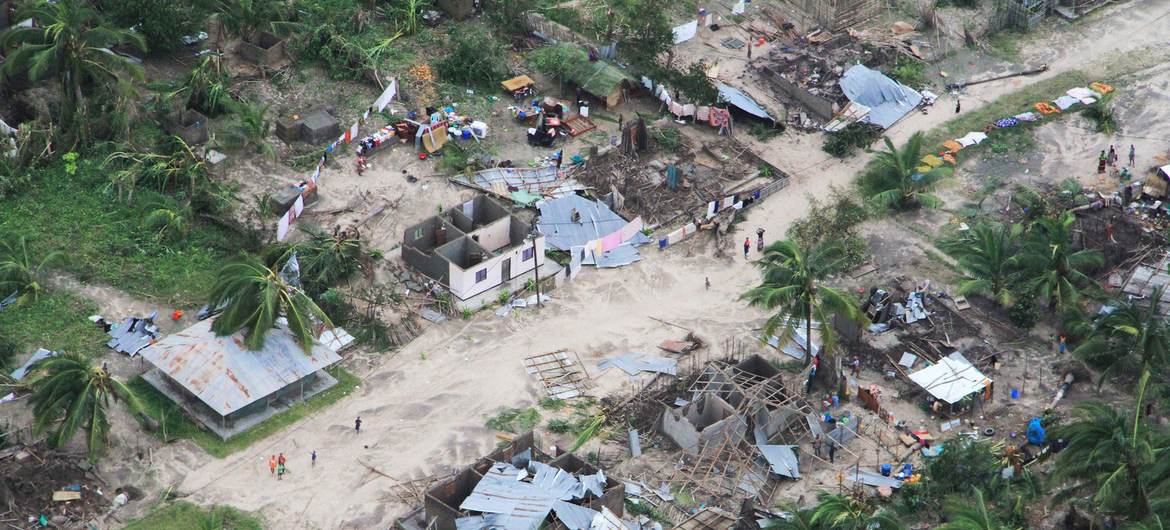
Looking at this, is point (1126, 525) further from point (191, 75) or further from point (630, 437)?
point (191, 75)

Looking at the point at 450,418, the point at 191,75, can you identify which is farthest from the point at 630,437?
the point at 191,75

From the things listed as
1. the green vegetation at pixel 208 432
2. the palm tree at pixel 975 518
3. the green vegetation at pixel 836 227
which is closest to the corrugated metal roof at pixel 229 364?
the green vegetation at pixel 208 432

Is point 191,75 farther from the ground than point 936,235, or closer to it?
farther from the ground

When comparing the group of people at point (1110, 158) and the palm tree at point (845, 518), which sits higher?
the palm tree at point (845, 518)

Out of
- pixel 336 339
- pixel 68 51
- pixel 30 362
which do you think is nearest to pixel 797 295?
pixel 336 339

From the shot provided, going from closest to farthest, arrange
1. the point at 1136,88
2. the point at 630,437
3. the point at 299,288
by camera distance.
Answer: the point at 630,437
the point at 299,288
the point at 1136,88

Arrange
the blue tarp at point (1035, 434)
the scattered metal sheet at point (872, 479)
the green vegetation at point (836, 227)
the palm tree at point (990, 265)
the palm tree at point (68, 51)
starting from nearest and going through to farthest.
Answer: the scattered metal sheet at point (872, 479), the blue tarp at point (1035, 434), the palm tree at point (990, 265), the green vegetation at point (836, 227), the palm tree at point (68, 51)

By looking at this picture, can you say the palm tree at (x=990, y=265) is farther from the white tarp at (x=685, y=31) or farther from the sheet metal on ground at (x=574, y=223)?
the white tarp at (x=685, y=31)
